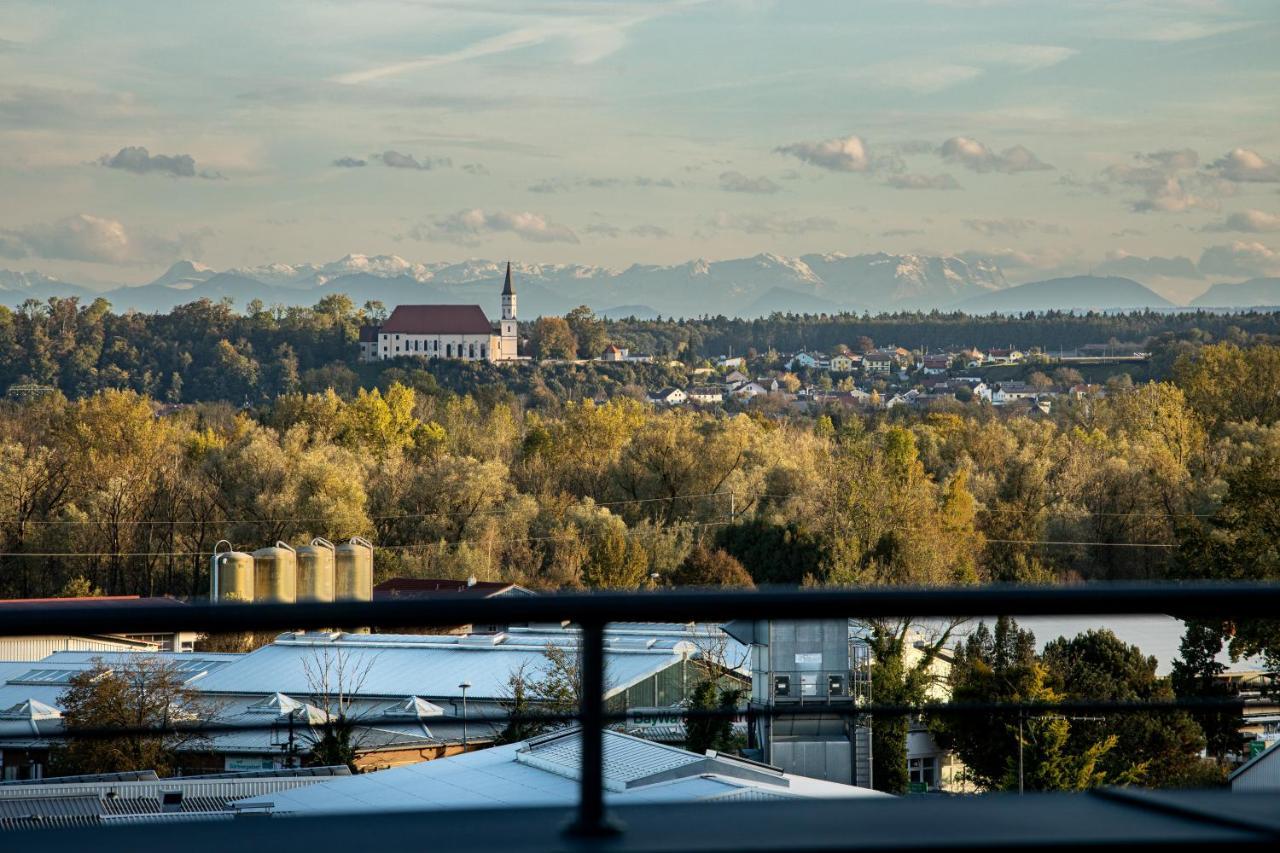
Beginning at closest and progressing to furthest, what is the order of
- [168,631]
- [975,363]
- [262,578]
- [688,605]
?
[168,631]
[688,605]
[262,578]
[975,363]

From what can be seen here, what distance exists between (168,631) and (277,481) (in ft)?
152

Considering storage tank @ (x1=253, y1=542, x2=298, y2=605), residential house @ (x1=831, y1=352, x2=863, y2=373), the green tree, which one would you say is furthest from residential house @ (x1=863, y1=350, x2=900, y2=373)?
storage tank @ (x1=253, y1=542, x2=298, y2=605)

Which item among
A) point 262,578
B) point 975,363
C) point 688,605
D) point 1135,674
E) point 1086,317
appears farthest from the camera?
point 1086,317

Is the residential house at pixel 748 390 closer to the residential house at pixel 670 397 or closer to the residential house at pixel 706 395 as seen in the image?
the residential house at pixel 706 395

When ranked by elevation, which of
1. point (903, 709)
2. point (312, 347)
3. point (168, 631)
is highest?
point (312, 347)

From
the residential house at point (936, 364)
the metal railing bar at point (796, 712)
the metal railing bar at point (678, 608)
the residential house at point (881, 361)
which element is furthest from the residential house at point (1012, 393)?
the metal railing bar at point (678, 608)

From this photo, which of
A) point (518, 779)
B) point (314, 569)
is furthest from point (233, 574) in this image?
point (518, 779)

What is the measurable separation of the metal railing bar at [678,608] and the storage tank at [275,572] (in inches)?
1348

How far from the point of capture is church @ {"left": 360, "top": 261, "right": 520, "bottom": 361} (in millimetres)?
154375

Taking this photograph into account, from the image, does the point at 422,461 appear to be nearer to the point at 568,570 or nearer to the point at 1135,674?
the point at 568,570

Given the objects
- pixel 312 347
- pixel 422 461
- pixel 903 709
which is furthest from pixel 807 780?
pixel 312 347

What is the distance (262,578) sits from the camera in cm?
3572

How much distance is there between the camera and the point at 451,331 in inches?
6452

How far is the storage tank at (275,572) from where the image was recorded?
35.3 m
